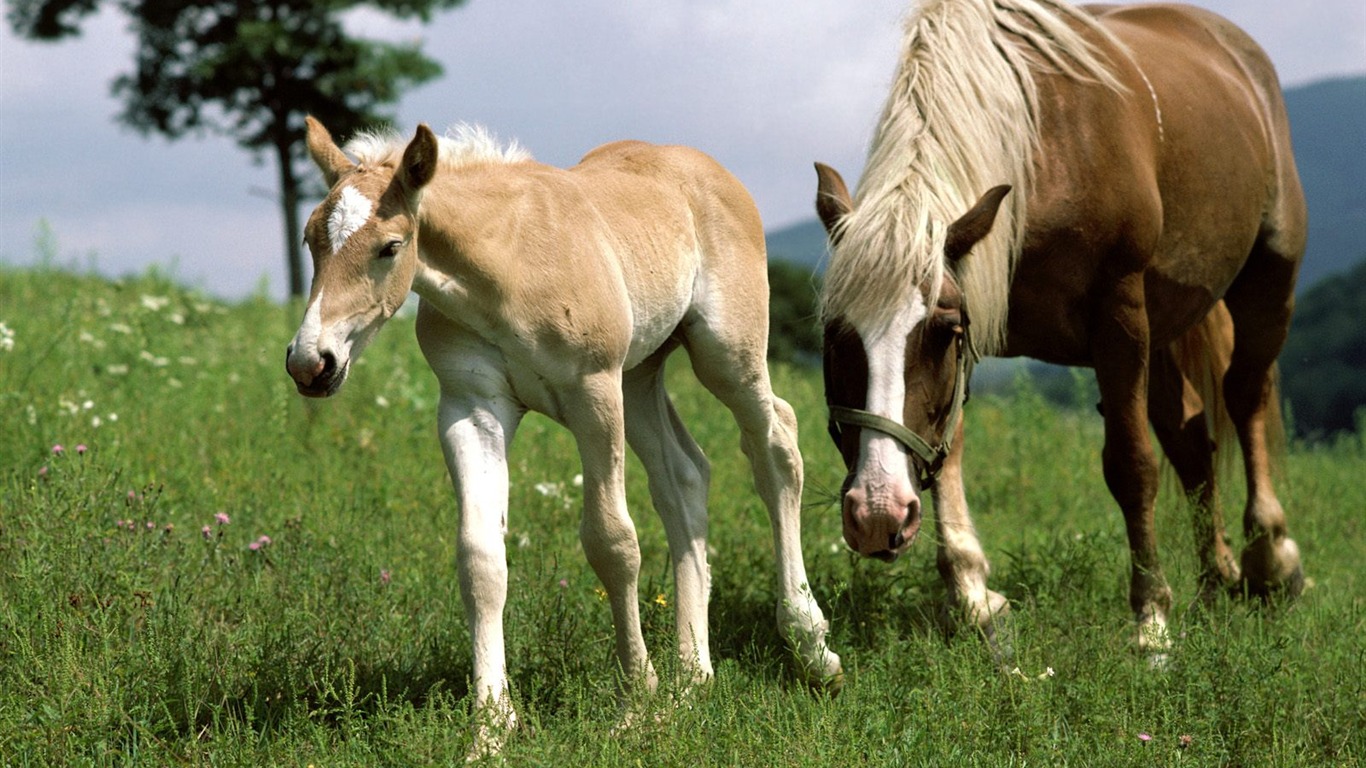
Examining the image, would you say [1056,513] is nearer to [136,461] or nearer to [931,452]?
[931,452]

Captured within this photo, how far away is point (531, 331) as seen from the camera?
3.54 metres

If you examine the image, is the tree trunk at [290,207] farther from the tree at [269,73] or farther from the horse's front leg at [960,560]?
the horse's front leg at [960,560]

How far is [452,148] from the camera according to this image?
371 centimetres

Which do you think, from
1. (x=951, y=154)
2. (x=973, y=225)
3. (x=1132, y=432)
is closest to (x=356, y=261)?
(x=973, y=225)

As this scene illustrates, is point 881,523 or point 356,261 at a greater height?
point 356,261

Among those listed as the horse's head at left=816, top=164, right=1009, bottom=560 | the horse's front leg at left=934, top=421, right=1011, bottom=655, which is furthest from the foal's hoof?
the horse's head at left=816, top=164, right=1009, bottom=560

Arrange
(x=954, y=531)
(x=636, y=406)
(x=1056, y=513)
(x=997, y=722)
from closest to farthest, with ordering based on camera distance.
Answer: (x=997, y=722)
(x=636, y=406)
(x=954, y=531)
(x=1056, y=513)

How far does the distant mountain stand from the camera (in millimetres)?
83688

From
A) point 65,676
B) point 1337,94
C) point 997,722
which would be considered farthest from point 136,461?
point 1337,94

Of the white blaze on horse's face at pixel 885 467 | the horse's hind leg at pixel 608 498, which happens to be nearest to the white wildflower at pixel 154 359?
the horse's hind leg at pixel 608 498

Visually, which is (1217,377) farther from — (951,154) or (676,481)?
(676,481)

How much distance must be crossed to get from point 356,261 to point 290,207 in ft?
58.6

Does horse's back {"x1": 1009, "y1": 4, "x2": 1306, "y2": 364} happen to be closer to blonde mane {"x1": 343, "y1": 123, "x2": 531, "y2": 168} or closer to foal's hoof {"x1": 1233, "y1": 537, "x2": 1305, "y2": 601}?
foal's hoof {"x1": 1233, "y1": 537, "x2": 1305, "y2": 601}

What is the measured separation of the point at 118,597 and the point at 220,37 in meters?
18.6
